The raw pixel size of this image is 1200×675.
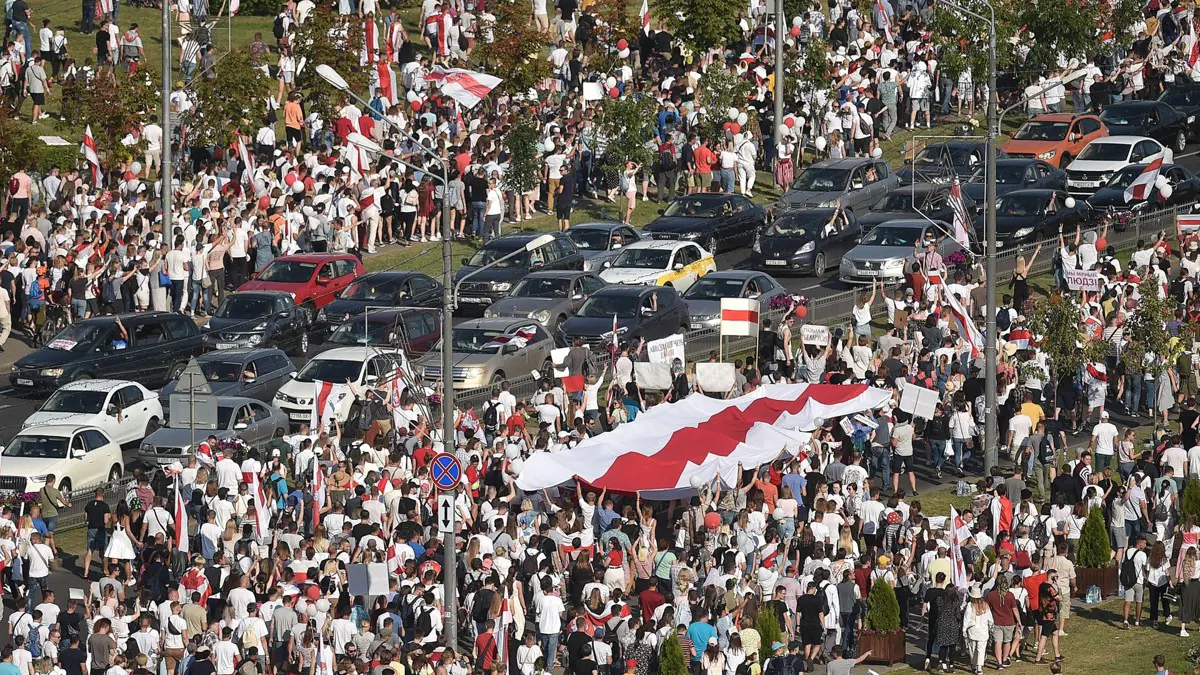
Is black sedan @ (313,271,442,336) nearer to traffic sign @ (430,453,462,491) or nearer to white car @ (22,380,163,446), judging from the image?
white car @ (22,380,163,446)

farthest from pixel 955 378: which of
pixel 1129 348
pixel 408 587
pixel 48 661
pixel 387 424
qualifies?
pixel 48 661

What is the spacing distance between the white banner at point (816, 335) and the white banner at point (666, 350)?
2071mm

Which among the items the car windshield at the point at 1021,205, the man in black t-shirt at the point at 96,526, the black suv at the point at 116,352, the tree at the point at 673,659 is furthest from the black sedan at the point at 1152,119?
the tree at the point at 673,659

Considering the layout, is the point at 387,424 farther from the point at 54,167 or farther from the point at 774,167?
the point at 774,167

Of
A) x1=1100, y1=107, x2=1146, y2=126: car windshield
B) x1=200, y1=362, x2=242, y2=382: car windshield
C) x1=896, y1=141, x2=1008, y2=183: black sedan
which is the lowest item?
x1=200, y1=362, x2=242, y2=382: car windshield

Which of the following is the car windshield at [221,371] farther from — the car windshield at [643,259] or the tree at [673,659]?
the tree at [673,659]

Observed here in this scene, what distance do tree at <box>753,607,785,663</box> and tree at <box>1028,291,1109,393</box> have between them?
39.1 ft

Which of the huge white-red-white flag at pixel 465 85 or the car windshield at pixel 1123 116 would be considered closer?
the huge white-red-white flag at pixel 465 85

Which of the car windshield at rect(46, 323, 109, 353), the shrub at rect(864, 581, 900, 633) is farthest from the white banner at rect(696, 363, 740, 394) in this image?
A: the car windshield at rect(46, 323, 109, 353)

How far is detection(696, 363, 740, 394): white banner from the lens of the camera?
3638 centimetres

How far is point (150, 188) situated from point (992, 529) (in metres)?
24.7

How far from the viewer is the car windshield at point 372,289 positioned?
139 ft

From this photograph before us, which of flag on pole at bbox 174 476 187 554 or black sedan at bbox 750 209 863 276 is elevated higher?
black sedan at bbox 750 209 863 276

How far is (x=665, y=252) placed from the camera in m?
44.8
